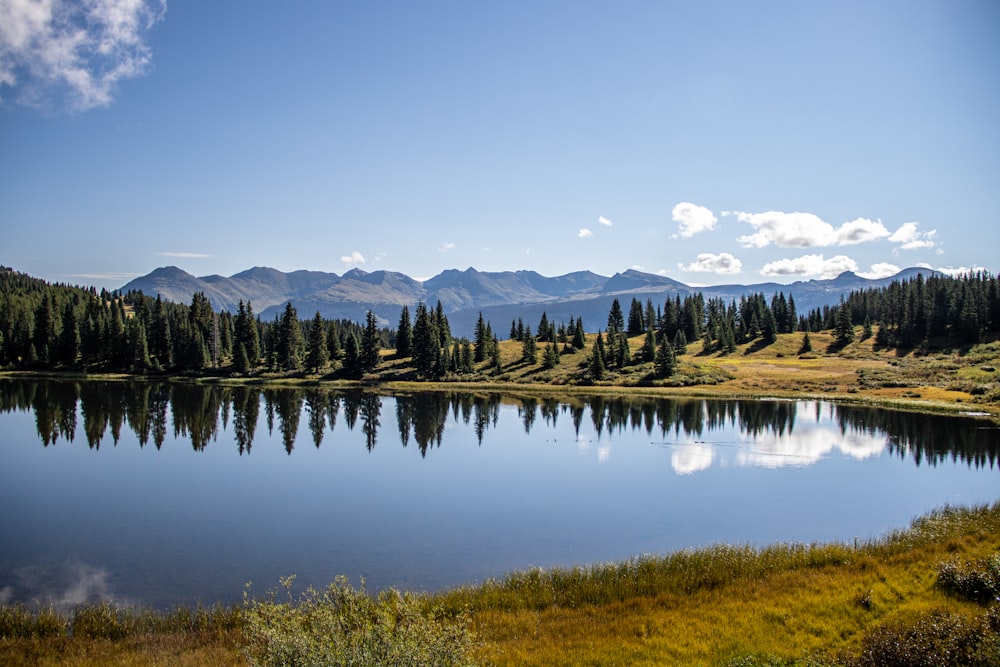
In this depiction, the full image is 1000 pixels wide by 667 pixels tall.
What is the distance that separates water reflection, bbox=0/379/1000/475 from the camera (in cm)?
5141

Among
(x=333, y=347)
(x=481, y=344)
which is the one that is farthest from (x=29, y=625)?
(x=481, y=344)

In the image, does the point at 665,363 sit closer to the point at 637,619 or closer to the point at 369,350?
the point at 369,350

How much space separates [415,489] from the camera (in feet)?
122

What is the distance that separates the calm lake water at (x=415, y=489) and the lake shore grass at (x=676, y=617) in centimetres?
364

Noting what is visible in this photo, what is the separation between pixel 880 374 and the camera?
4119 inches

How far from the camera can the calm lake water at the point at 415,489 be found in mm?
23406

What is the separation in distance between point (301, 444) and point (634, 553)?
37720mm

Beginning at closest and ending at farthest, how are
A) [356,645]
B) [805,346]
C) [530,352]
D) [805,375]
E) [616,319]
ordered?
[356,645]
[805,375]
[530,352]
[805,346]
[616,319]

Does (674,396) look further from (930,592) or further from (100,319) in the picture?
(100,319)

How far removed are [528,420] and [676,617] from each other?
5589 centimetres

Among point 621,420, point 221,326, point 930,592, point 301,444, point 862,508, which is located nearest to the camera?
point 930,592

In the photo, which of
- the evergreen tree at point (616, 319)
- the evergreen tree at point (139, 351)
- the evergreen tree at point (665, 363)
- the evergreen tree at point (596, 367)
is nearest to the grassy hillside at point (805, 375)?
the evergreen tree at point (596, 367)

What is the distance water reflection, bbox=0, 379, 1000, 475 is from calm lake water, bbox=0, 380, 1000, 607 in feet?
1.77

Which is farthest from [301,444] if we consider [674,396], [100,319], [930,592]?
[100,319]
